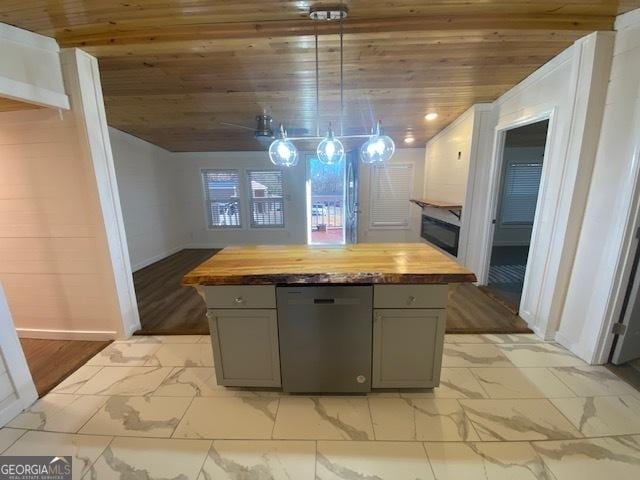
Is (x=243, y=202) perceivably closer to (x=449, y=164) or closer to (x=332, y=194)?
(x=332, y=194)

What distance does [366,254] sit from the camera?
6.31 feet

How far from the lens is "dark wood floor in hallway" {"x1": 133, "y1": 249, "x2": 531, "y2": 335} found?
8.36ft

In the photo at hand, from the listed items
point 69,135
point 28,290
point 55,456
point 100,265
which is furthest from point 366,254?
point 28,290

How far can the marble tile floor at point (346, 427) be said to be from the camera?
135 centimetres

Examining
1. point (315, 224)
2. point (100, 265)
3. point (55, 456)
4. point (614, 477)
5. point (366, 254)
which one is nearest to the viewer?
point (614, 477)

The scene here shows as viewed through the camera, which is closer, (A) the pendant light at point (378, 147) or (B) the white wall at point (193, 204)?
(A) the pendant light at point (378, 147)

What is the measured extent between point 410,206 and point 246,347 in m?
4.67

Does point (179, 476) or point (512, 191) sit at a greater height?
point (512, 191)

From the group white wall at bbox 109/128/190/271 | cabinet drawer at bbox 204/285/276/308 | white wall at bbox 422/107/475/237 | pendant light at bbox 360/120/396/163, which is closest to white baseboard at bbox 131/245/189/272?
white wall at bbox 109/128/190/271

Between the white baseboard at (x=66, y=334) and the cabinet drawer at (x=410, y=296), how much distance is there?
2502 millimetres

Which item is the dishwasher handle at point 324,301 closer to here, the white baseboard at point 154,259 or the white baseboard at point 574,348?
the white baseboard at point 574,348

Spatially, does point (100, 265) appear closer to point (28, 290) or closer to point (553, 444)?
point (28, 290)

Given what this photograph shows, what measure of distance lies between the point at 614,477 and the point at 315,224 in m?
5.69

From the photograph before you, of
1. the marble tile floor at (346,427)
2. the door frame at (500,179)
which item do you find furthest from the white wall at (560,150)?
the marble tile floor at (346,427)
